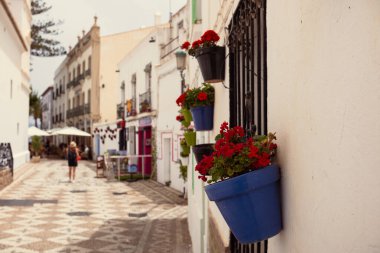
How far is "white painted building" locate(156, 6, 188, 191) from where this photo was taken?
49.8 feet

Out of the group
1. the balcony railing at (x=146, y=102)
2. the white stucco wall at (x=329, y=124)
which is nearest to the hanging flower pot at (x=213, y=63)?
the white stucco wall at (x=329, y=124)

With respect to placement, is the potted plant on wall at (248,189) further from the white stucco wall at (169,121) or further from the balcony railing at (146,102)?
the balcony railing at (146,102)

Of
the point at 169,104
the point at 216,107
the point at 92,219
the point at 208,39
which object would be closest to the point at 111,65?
the point at 169,104

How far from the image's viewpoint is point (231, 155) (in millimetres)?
2029

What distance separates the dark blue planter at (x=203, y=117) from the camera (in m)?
5.01

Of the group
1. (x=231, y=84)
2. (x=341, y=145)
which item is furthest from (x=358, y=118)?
(x=231, y=84)

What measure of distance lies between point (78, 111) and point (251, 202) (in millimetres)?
37360

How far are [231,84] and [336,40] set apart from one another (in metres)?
2.43

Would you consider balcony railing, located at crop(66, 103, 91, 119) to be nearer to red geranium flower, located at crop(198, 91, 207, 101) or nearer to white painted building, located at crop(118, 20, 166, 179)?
white painted building, located at crop(118, 20, 166, 179)

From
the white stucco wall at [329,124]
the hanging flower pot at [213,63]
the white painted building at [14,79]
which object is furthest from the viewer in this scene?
the white painted building at [14,79]

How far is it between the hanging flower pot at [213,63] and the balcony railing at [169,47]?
478 inches

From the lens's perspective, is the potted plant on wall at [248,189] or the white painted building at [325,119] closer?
the white painted building at [325,119]

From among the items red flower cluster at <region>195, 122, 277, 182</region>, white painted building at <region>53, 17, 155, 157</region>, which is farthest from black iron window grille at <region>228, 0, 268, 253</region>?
white painted building at <region>53, 17, 155, 157</region>

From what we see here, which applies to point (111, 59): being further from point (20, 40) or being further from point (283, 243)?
point (283, 243)
